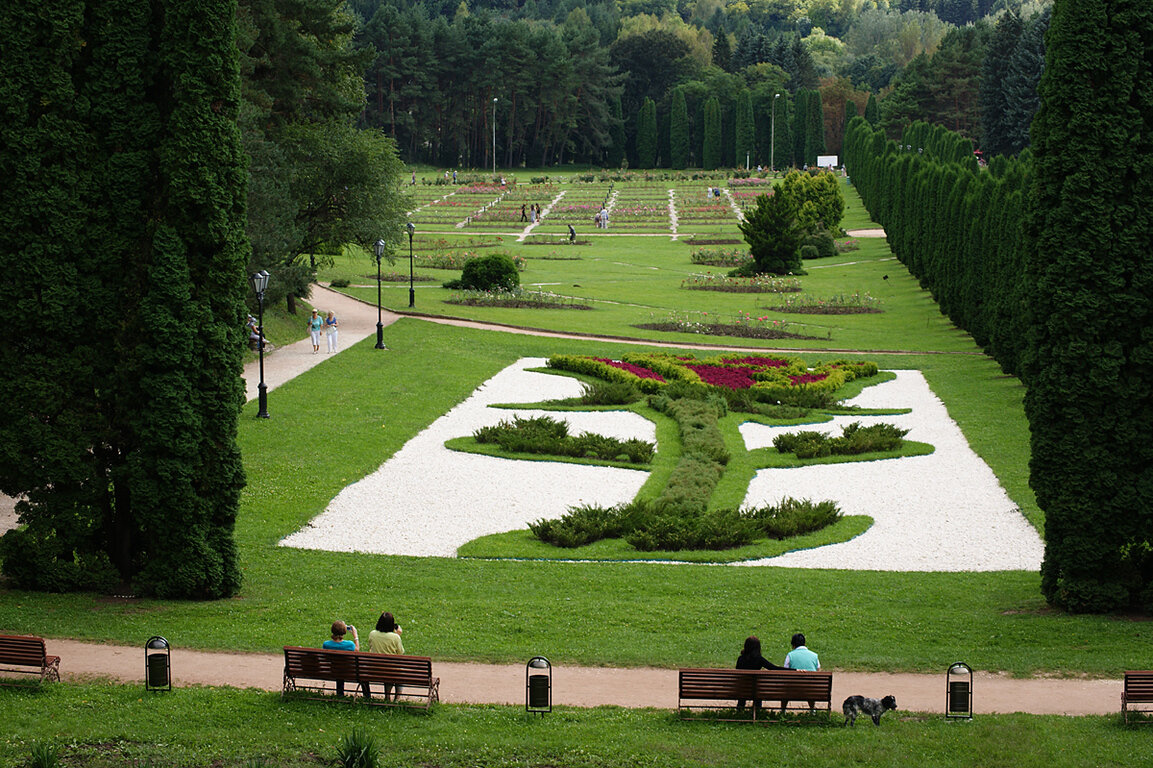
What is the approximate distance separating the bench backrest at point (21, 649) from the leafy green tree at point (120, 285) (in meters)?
4.06

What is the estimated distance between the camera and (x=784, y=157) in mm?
126375

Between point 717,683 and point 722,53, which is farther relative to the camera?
point 722,53

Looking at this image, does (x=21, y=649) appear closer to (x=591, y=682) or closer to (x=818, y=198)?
(x=591, y=682)

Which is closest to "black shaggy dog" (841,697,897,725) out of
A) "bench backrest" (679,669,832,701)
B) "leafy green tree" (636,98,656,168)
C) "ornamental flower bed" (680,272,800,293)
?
"bench backrest" (679,669,832,701)

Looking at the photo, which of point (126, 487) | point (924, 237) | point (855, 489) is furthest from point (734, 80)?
point (126, 487)

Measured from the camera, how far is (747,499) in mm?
23375

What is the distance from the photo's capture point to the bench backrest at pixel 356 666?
38.7 ft

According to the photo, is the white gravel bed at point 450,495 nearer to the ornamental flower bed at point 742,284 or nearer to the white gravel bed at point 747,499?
the white gravel bed at point 747,499

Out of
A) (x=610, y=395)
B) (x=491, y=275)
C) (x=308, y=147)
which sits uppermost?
(x=308, y=147)

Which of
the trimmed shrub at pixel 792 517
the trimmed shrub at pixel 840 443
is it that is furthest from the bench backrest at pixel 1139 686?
the trimmed shrub at pixel 840 443

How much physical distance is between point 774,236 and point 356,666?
5014 centimetres

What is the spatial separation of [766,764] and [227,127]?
36.2ft

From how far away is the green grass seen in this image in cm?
1038

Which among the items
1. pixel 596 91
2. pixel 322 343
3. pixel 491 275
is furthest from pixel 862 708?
pixel 596 91
